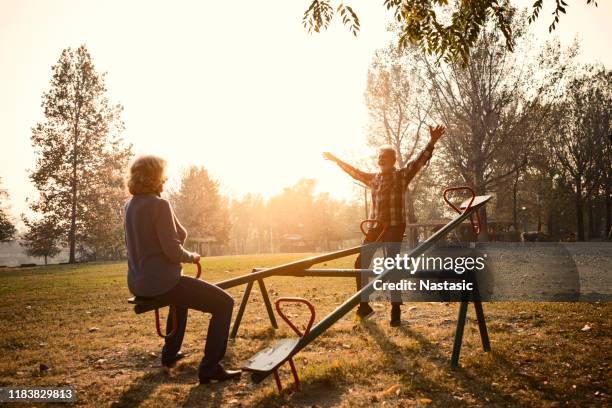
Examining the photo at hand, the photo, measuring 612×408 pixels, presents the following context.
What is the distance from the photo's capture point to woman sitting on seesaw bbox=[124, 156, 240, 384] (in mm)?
4066

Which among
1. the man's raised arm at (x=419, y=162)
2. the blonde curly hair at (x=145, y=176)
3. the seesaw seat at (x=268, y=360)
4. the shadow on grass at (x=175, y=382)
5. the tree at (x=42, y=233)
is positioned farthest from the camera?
the tree at (x=42, y=233)

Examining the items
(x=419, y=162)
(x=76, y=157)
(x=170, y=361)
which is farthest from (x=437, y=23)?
(x=76, y=157)

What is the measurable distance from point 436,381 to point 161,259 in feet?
9.83

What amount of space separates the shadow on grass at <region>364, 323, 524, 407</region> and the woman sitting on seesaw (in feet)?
6.18

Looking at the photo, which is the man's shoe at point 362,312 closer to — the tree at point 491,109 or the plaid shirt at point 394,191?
the plaid shirt at point 394,191

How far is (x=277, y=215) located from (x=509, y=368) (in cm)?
8236

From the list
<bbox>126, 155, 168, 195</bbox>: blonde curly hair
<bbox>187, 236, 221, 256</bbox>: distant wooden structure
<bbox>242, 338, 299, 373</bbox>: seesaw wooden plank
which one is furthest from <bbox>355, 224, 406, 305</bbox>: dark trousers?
<bbox>187, 236, 221, 256</bbox>: distant wooden structure

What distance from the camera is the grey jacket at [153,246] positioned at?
405 cm

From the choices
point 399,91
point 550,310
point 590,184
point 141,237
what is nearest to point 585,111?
point 590,184

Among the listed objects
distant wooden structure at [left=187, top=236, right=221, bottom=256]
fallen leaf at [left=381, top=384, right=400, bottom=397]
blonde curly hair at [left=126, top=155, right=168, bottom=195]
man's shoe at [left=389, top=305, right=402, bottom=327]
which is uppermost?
blonde curly hair at [left=126, top=155, right=168, bottom=195]

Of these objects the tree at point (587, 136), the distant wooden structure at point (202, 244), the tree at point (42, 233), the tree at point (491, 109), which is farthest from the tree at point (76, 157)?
the tree at point (587, 136)

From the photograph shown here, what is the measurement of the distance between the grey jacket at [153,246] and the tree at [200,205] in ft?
177

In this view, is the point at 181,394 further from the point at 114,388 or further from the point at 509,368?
the point at 509,368

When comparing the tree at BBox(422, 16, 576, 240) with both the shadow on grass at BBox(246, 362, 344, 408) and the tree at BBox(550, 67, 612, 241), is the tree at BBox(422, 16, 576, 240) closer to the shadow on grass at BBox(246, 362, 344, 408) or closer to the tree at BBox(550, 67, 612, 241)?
the tree at BBox(550, 67, 612, 241)
